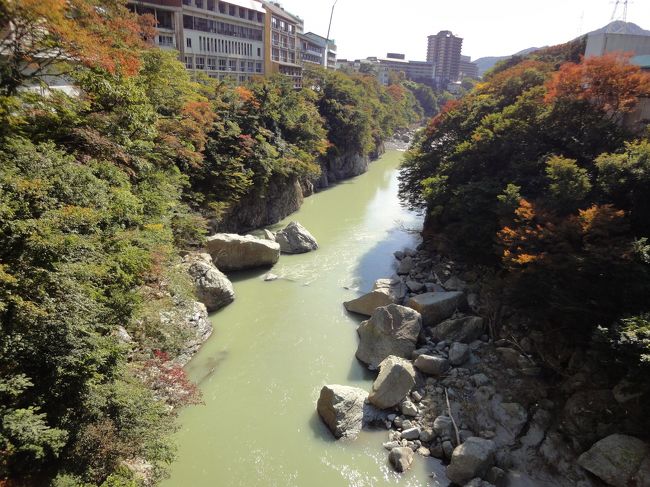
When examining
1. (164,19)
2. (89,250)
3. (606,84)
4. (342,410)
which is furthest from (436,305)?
(164,19)

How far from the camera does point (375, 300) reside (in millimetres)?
15477

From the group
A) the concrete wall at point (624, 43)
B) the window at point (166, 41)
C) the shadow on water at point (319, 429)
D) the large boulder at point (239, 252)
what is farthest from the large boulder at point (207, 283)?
the window at point (166, 41)

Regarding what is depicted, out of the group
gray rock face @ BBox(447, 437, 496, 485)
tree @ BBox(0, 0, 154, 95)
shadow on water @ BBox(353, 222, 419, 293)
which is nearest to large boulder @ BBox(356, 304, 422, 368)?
gray rock face @ BBox(447, 437, 496, 485)

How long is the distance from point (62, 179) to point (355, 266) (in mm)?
13964

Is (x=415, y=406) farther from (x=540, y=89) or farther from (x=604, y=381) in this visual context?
(x=540, y=89)

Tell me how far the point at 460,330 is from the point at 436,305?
123 centimetres

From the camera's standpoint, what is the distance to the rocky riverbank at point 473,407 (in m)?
8.77

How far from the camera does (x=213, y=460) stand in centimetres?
940

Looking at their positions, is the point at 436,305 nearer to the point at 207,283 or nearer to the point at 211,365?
the point at 211,365

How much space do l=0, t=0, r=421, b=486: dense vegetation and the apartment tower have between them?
131 m

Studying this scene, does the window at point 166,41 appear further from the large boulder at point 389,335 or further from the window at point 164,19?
the large boulder at point 389,335

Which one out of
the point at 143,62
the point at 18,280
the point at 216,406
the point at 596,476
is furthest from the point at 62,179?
the point at 596,476

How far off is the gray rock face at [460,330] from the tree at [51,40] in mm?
12408

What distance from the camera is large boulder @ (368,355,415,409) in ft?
35.5
